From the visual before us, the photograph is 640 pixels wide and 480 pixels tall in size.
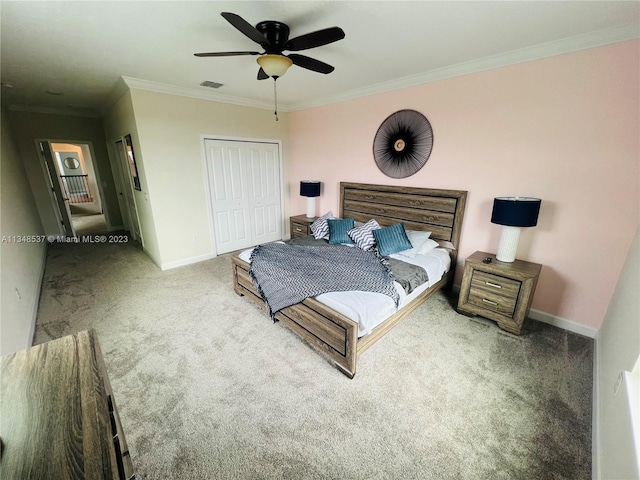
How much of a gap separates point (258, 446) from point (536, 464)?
153 cm

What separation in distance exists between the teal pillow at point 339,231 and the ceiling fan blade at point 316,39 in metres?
2.07

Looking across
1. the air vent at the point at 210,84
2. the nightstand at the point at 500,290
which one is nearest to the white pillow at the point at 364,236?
the nightstand at the point at 500,290

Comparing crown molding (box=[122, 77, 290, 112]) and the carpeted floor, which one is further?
crown molding (box=[122, 77, 290, 112])

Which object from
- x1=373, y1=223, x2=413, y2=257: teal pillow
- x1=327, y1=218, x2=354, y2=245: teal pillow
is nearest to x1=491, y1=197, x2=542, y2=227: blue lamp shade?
x1=373, y1=223, x2=413, y2=257: teal pillow

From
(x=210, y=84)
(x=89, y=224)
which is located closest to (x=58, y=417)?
(x=210, y=84)

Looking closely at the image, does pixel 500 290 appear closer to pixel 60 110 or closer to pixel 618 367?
pixel 618 367

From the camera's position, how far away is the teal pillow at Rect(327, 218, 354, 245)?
344 cm

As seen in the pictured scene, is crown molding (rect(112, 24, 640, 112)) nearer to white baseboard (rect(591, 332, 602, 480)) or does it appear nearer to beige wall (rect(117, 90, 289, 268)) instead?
beige wall (rect(117, 90, 289, 268))

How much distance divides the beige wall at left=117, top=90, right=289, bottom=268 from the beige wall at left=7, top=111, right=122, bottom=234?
2648mm

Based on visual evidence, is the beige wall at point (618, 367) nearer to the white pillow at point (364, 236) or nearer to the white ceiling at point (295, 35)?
the white ceiling at point (295, 35)

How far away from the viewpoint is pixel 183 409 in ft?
5.66

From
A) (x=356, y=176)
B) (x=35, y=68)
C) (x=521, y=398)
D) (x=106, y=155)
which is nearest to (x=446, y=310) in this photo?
(x=521, y=398)

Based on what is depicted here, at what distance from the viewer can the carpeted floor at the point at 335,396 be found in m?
1.43

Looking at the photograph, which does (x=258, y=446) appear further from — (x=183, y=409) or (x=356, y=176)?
(x=356, y=176)
